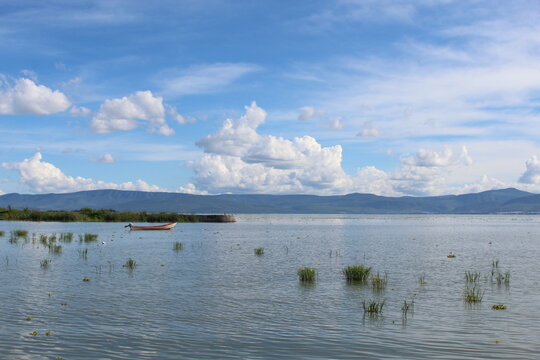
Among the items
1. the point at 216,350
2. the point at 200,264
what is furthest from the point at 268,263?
the point at 216,350

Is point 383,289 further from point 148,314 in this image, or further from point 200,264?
point 200,264

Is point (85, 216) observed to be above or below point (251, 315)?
below

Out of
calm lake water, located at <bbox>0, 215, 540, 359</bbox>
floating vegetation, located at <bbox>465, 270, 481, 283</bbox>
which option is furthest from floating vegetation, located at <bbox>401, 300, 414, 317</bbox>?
floating vegetation, located at <bbox>465, 270, 481, 283</bbox>

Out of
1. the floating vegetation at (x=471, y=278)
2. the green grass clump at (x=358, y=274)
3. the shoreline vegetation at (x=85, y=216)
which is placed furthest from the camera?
the shoreline vegetation at (x=85, y=216)

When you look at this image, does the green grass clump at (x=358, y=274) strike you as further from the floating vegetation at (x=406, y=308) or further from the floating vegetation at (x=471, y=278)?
A: the floating vegetation at (x=406, y=308)

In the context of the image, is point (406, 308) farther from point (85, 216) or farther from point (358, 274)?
point (85, 216)

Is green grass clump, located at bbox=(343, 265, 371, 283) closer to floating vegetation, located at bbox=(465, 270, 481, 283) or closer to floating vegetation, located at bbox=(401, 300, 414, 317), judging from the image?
floating vegetation, located at bbox=(465, 270, 481, 283)

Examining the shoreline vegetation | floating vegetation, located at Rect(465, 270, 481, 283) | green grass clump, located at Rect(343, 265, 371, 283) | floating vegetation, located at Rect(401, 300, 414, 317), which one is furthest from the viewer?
the shoreline vegetation

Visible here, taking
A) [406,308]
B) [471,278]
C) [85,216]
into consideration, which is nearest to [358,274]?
[471,278]

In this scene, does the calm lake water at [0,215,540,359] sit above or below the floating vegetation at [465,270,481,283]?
below

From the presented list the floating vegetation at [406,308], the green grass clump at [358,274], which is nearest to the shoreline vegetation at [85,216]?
the green grass clump at [358,274]

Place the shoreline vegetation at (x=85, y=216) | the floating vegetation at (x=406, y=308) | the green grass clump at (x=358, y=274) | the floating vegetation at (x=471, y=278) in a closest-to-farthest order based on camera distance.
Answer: the floating vegetation at (x=406, y=308) < the floating vegetation at (x=471, y=278) < the green grass clump at (x=358, y=274) < the shoreline vegetation at (x=85, y=216)

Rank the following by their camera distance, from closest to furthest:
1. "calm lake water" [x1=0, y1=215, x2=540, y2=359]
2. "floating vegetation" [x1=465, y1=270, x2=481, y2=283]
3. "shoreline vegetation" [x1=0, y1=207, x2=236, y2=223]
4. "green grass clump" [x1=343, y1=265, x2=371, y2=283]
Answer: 1. "calm lake water" [x1=0, y1=215, x2=540, y2=359]
2. "floating vegetation" [x1=465, y1=270, x2=481, y2=283]
3. "green grass clump" [x1=343, y1=265, x2=371, y2=283]
4. "shoreline vegetation" [x1=0, y1=207, x2=236, y2=223]

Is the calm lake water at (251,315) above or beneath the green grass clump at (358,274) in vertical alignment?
beneath
